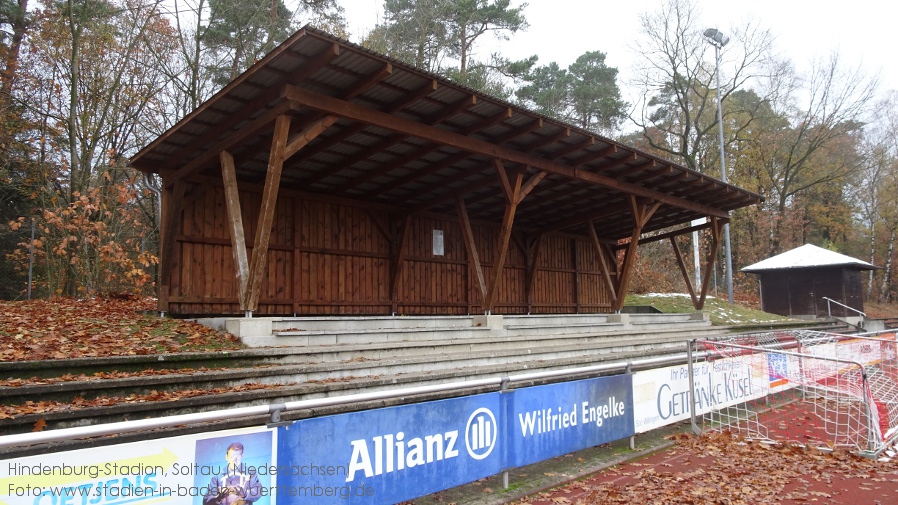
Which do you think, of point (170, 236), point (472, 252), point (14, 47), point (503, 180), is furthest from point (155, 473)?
point (14, 47)

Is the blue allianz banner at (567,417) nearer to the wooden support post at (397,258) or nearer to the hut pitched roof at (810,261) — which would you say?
the wooden support post at (397,258)

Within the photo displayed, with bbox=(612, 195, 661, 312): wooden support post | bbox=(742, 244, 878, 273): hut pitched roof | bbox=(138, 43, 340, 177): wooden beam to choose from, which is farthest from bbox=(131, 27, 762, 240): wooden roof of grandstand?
bbox=(742, 244, 878, 273): hut pitched roof

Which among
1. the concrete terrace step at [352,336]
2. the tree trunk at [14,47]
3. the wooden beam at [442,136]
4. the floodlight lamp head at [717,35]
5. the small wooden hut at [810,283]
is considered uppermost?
the floodlight lamp head at [717,35]

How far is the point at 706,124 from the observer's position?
4156cm

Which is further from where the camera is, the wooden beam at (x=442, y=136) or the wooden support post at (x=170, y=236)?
the wooden support post at (x=170, y=236)

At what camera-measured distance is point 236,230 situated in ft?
31.1

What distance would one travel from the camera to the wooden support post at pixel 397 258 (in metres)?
15.3

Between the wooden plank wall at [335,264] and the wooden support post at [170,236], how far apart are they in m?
0.12

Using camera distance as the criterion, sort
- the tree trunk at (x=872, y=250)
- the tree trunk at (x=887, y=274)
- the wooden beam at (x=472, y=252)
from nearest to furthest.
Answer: the wooden beam at (x=472, y=252)
the tree trunk at (x=887, y=274)
the tree trunk at (x=872, y=250)

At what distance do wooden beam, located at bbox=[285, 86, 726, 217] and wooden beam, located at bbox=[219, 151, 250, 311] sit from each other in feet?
7.35

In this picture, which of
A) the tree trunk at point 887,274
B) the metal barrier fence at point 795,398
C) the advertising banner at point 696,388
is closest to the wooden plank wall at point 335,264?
the advertising banner at point 696,388

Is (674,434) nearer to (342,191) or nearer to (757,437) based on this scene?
(757,437)

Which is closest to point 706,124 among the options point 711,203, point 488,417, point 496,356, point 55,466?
point 711,203

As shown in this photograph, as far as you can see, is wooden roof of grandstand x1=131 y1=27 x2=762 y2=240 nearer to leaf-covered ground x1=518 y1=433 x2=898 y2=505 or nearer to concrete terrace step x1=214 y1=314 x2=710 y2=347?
concrete terrace step x1=214 y1=314 x2=710 y2=347
